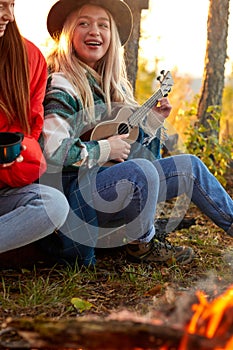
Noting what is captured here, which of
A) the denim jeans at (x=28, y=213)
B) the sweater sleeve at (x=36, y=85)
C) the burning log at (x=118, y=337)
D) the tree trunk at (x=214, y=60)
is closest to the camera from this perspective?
the burning log at (x=118, y=337)

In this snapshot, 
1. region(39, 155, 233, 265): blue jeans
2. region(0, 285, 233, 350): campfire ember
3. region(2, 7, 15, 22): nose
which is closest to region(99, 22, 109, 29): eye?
region(2, 7, 15, 22): nose

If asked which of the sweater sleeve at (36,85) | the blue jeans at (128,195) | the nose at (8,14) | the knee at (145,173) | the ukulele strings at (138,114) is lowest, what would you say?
the blue jeans at (128,195)

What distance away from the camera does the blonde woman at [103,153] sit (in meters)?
3.61

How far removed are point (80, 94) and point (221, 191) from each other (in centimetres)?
107

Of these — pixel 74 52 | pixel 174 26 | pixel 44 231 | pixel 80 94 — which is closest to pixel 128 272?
pixel 44 231

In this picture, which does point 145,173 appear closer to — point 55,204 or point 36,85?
point 55,204

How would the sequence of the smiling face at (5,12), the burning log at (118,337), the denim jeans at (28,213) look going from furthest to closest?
the denim jeans at (28,213)
the smiling face at (5,12)
the burning log at (118,337)

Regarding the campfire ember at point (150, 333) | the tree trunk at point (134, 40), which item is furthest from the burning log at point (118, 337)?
the tree trunk at point (134, 40)

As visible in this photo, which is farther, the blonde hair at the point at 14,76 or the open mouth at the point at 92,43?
the open mouth at the point at 92,43

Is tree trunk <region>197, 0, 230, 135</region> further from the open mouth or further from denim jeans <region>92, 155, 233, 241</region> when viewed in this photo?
the open mouth

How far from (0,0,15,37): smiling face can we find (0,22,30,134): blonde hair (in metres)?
0.09

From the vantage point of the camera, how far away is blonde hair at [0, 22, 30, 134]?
335 cm

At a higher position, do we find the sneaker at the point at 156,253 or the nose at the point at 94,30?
the nose at the point at 94,30

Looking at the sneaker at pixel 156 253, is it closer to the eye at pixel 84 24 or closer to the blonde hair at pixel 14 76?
the blonde hair at pixel 14 76
